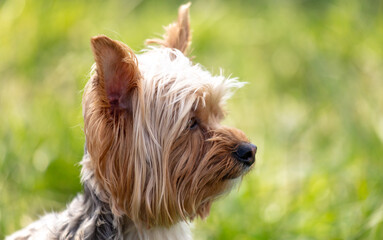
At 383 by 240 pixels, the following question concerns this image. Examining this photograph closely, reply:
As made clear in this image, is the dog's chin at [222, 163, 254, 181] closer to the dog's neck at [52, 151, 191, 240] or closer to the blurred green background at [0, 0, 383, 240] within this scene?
the dog's neck at [52, 151, 191, 240]

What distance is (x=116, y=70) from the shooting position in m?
2.42

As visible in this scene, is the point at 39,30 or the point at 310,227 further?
the point at 39,30

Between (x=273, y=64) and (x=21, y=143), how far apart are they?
3.76 metres

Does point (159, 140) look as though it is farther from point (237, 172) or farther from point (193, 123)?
point (237, 172)

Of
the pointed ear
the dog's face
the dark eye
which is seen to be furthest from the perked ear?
the pointed ear

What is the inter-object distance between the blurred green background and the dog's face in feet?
1.29

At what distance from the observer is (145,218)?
2.59 meters

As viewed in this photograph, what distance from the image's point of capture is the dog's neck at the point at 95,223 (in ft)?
8.54

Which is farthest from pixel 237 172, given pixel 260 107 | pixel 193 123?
pixel 260 107

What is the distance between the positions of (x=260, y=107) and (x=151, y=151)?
12.1ft

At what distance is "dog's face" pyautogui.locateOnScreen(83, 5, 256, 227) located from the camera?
8.05 ft

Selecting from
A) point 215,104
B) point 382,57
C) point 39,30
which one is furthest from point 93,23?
point 215,104

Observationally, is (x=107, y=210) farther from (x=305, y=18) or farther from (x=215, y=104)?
(x=305, y=18)

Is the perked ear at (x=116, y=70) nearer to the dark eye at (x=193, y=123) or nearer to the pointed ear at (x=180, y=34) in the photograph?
the dark eye at (x=193, y=123)
